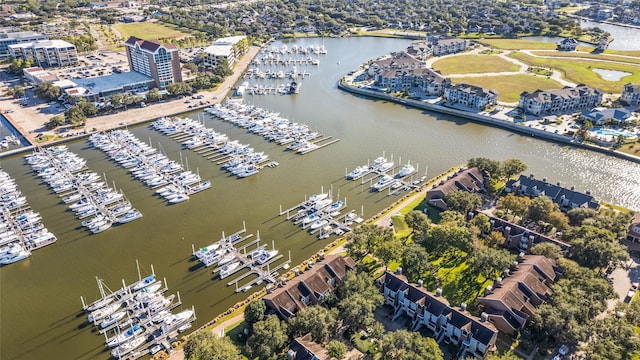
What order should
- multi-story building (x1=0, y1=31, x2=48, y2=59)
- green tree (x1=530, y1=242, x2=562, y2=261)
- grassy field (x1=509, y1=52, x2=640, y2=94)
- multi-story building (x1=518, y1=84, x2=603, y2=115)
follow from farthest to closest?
multi-story building (x1=0, y1=31, x2=48, y2=59), grassy field (x1=509, y1=52, x2=640, y2=94), multi-story building (x1=518, y1=84, x2=603, y2=115), green tree (x1=530, y1=242, x2=562, y2=261)

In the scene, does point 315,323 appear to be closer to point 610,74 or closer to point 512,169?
point 512,169

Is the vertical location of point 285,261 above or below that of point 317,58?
below

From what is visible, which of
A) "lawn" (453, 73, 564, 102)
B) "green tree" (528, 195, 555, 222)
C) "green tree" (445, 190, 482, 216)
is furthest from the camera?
"lawn" (453, 73, 564, 102)

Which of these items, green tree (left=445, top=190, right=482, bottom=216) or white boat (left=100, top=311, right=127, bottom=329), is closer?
white boat (left=100, top=311, right=127, bottom=329)

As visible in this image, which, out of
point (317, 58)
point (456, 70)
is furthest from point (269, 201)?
point (317, 58)

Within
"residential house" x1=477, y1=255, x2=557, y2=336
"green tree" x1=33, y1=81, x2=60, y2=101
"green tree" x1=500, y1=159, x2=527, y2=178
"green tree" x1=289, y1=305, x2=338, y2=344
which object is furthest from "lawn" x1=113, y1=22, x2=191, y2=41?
"residential house" x1=477, y1=255, x2=557, y2=336

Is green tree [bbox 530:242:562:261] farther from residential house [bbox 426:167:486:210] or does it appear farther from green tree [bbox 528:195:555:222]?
residential house [bbox 426:167:486:210]

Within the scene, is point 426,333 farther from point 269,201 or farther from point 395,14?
point 395,14
